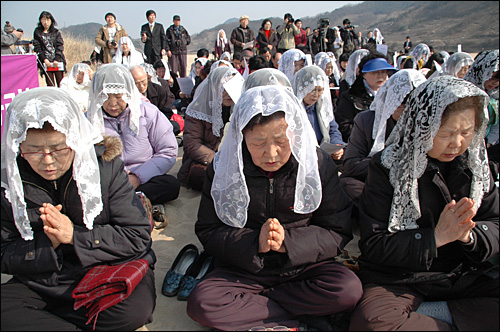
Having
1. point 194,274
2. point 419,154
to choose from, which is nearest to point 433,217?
point 419,154

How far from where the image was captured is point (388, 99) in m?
3.58

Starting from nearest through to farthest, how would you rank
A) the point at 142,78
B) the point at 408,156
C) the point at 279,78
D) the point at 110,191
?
the point at 408,156
the point at 110,191
the point at 279,78
the point at 142,78

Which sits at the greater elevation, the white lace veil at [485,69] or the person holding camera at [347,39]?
the person holding camera at [347,39]

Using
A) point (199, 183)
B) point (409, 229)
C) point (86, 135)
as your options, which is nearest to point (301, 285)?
point (409, 229)

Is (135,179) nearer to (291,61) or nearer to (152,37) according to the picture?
(291,61)

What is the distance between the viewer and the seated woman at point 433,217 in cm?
200

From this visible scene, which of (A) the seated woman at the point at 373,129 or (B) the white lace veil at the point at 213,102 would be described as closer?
(A) the seated woman at the point at 373,129

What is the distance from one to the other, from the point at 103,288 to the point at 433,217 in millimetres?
1913

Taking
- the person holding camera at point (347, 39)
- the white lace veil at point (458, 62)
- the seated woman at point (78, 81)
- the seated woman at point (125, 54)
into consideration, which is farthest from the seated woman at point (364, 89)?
the person holding camera at point (347, 39)

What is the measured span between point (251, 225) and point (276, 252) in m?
0.23

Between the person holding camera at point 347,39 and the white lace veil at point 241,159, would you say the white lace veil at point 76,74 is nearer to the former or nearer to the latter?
the white lace veil at point 241,159

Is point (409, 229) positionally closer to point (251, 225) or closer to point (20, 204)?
point (251, 225)

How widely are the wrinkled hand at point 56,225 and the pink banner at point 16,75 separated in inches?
146

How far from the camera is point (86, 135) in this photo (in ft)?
7.18
